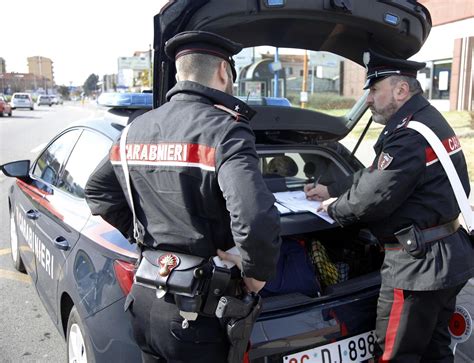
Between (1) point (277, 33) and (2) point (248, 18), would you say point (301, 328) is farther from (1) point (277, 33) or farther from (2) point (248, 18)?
(1) point (277, 33)

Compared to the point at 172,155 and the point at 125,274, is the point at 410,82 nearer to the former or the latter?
the point at 172,155

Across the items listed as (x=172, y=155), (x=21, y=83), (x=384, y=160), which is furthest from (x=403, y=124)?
(x=21, y=83)

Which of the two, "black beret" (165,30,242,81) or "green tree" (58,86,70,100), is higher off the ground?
"green tree" (58,86,70,100)

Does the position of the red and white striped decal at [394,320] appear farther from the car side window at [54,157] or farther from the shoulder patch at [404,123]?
the car side window at [54,157]

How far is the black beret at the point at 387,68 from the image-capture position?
2.34 metres

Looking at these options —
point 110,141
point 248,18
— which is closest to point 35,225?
point 110,141

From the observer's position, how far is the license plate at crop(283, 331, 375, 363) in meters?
2.07

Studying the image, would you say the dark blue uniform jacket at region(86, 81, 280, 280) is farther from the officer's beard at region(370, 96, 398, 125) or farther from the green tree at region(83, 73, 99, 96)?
the green tree at region(83, 73, 99, 96)

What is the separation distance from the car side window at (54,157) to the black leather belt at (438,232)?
2234mm

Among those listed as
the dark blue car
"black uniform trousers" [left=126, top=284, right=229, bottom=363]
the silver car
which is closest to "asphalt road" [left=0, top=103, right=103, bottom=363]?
the dark blue car

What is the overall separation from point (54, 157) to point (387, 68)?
2.46m

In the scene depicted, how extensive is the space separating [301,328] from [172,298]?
2.26ft

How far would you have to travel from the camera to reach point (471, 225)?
234 cm

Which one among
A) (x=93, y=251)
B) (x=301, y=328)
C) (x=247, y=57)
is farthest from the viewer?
(x=247, y=57)
